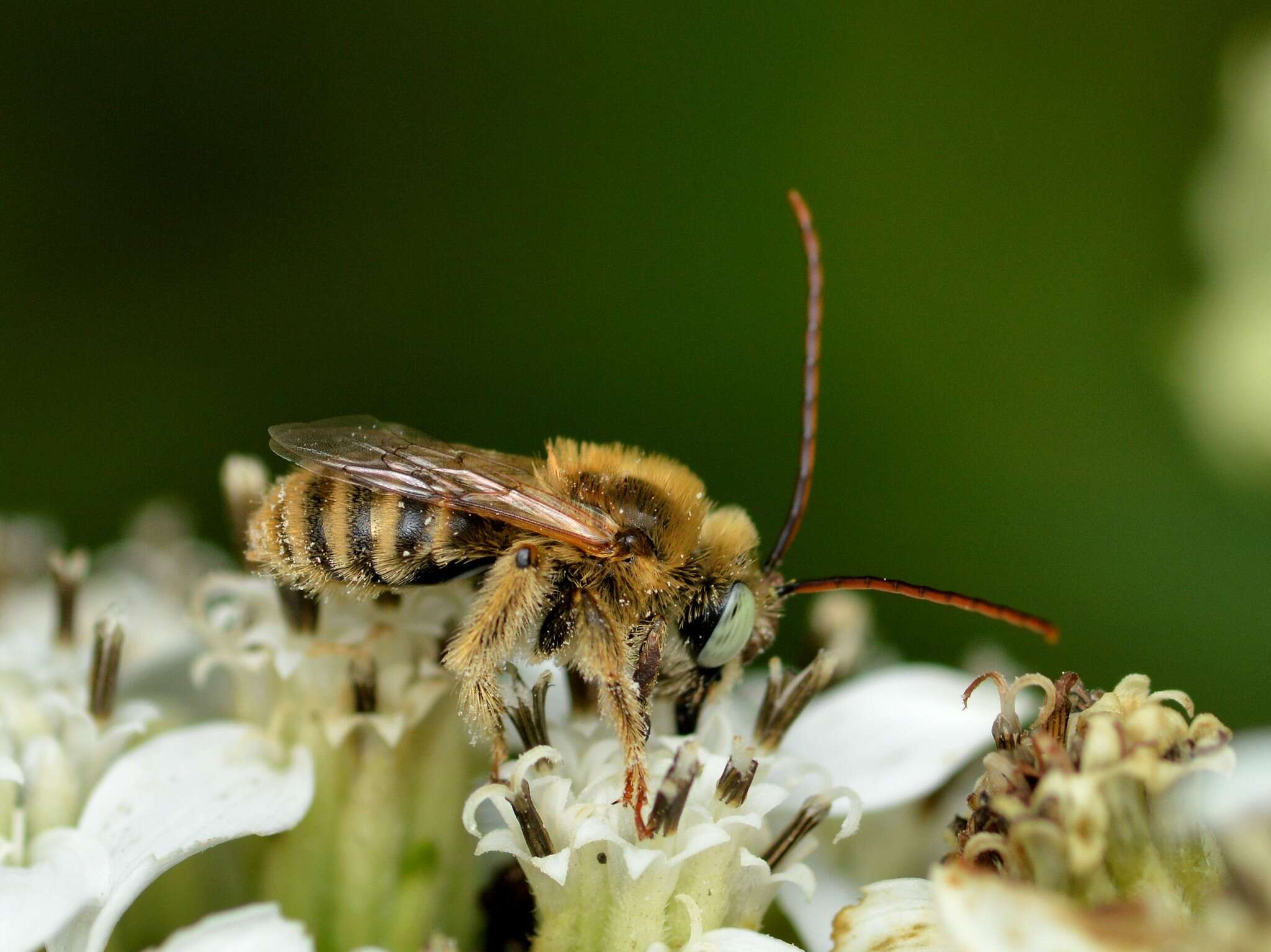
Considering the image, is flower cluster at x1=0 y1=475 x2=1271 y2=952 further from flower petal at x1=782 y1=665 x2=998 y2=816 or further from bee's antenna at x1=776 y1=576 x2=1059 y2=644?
bee's antenna at x1=776 y1=576 x2=1059 y2=644

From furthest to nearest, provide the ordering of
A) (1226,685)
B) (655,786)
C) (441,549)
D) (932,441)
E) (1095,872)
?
1. (932,441)
2. (1226,685)
3. (441,549)
4. (655,786)
5. (1095,872)

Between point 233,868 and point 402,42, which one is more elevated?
point 402,42

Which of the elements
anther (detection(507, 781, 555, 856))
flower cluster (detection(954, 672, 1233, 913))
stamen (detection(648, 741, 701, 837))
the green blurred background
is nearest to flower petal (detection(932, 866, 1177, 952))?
flower cluster (detection(954, 672, 1233, 913))

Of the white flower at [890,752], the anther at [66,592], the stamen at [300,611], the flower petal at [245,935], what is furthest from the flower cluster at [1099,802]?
the anther at [66,592]

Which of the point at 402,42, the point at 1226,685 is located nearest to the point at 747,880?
the point at 1226,685

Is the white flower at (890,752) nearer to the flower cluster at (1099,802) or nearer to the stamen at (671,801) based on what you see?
the stamen at (671,801)

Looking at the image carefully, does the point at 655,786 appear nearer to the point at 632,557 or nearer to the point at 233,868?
the point at 632,557

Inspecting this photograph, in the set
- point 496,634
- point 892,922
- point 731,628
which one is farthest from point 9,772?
point 892,922
